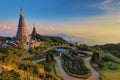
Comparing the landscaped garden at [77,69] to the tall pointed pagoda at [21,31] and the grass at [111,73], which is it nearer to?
the grass at [111,73]

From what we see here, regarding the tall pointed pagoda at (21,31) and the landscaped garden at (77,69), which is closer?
the landscaped garden at (77,69)

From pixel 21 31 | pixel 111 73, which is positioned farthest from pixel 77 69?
pixel 21 31

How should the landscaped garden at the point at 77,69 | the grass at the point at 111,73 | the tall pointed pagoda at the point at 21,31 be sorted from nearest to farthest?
the grass at the point at 111,73 → the landscaped garden at the point at 77,69 → the tall pointed pagoda at the point at 21,31

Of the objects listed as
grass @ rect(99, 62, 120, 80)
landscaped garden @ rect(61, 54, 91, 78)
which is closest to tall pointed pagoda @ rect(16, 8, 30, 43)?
landscaped garden @ rect(61, 54, 91, 78)

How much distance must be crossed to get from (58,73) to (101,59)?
32.6 ft

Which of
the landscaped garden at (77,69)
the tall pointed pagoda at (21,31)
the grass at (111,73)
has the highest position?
the tall pointed pagoda at (21,31)

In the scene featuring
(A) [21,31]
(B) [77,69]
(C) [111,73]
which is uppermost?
(A) [21,31]

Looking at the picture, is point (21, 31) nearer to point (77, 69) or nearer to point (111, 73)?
point (77, 69)

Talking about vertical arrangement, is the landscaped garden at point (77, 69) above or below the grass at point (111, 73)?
above

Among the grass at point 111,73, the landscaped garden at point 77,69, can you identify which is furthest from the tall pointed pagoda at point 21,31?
the grass at point 111,73

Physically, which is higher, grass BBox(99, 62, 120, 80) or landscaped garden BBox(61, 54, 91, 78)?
landscaped garden BBox(61, 54, 91, 78)

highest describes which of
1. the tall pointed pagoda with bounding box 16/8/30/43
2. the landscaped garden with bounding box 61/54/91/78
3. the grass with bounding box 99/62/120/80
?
the tall pointed pagoda with bounding box 16/8/30/43

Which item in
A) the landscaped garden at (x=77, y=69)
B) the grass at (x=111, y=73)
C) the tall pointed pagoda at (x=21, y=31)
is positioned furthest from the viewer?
the tall pointed pagoda at (x=21, y=31)

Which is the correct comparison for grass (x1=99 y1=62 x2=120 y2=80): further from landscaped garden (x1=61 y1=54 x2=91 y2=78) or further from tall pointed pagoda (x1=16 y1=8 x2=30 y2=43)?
tall pointed pagoda (x1=16 y1=8 x2=30 y2=43)
